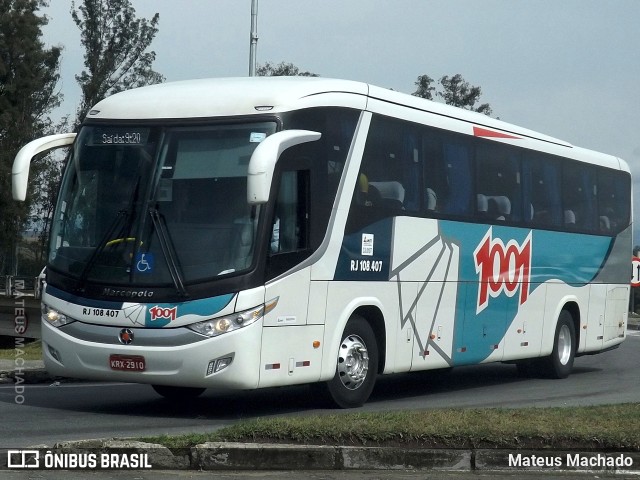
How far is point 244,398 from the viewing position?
1468 cm

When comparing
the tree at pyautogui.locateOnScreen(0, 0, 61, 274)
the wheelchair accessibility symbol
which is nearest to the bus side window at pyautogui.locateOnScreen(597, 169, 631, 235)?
the wheelchair accessibility symbol

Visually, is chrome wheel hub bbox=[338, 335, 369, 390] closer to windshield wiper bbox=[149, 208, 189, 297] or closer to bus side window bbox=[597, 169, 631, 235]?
windshield wiper bbox=[149, 208, 189, 297]

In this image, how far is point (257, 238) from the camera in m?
11.7

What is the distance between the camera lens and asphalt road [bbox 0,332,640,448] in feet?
36.5

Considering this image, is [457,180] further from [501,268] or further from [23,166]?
[23,166]

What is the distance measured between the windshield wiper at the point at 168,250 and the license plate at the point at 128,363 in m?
0.78

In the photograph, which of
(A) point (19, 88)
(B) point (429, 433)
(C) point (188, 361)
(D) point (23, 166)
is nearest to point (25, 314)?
(D) point (23, 166)

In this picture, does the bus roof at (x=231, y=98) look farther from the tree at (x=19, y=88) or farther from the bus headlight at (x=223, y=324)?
the tree at (x=19, y=88)

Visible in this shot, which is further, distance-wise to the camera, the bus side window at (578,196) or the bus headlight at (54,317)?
the bus side window at (578,196)

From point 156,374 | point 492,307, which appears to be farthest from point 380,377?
point 156,374

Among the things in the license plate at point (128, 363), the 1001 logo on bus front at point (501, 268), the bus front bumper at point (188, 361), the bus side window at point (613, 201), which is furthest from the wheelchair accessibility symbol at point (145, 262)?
the bus side window at point (613, 201)

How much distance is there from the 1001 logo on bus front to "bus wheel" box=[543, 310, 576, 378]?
Result: 1.66 meters

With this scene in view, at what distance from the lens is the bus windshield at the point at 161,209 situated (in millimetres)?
11734

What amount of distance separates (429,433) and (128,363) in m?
3.62
